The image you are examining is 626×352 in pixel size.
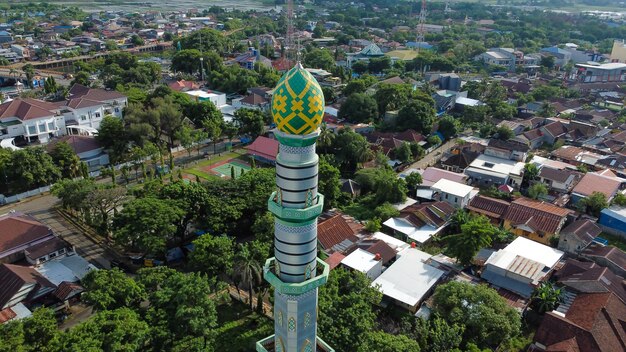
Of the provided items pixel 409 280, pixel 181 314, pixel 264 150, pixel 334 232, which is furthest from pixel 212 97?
pixel 181 314

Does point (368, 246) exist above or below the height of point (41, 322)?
below

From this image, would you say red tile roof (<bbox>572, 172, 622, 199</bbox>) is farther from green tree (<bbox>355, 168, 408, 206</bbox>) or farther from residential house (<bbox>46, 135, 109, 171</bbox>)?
residential house (<bbox>46, 135, 109, 171</bbox>)

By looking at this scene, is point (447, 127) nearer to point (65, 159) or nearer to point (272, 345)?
point (65, 159)

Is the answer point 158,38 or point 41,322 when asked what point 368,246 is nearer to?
point 41,322

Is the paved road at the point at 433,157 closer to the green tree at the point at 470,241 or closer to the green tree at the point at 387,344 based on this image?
the green tree at the point at 470,241

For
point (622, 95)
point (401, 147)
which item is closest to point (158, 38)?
point (401, 147)
